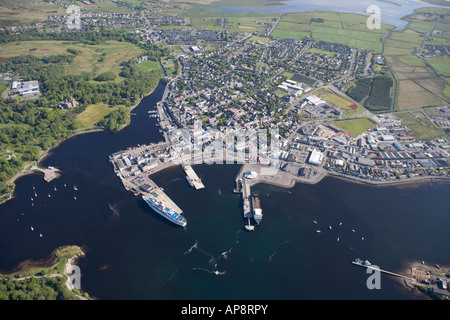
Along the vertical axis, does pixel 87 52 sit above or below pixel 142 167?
above

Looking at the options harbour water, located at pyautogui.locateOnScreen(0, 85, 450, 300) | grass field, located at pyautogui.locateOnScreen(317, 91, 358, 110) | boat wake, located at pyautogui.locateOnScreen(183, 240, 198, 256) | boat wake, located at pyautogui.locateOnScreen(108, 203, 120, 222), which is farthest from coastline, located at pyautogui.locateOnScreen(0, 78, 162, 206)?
grass field, located at pyautogui.locateOnScreen(317, 91, 358, 110)

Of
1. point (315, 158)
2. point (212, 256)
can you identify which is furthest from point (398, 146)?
point (212, 256)

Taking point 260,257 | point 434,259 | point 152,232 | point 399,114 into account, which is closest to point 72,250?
point 152,232

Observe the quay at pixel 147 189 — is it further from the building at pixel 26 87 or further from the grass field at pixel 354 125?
the building at pixel 26 87

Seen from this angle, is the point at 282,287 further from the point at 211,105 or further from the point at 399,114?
the point at 399,114

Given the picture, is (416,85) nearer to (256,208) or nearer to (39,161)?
(256,208)

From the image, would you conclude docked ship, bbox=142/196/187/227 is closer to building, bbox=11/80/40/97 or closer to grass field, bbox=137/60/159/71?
building, bbox=11/80/40/97

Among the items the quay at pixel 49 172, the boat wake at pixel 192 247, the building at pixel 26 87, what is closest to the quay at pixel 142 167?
the boat wake at pixel 192 247

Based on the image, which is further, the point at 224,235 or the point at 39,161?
the point at 39,161
